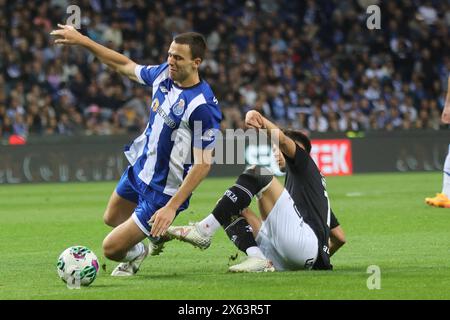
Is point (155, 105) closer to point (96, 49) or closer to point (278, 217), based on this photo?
point (96, 49)

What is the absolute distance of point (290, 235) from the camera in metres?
7.83

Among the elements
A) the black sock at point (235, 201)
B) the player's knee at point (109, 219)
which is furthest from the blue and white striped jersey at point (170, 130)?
the player's knee at point (109, 219)

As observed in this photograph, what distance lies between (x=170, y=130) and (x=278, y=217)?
1091 mm

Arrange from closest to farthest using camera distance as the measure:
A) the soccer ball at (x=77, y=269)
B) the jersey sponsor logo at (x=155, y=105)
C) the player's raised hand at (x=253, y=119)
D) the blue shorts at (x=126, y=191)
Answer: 1. the soccer ball at (x=77, y=269)
2. the player's raised hand at (x=253, y=119)
3. the jersey sponsor logo at (x=155, y=105)
4. the blue shorts at (x=126, y=191)

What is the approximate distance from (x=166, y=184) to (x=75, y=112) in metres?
15.9

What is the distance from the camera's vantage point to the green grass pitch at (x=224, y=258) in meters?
7.00

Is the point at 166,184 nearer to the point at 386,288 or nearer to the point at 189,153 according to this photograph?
the point at 189,153

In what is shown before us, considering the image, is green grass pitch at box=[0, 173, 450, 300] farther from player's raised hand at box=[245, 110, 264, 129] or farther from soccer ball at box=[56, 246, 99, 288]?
player's raised hand at box=[245, 110, 264, 129]

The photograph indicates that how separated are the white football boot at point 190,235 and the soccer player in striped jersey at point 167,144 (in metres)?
0.10

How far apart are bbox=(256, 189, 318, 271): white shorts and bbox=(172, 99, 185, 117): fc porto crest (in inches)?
40.0

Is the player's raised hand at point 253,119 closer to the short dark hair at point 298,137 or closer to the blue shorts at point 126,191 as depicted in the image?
the short dark hair at point 298,137

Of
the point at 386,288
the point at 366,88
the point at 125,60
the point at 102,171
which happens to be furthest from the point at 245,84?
the point at 386,288

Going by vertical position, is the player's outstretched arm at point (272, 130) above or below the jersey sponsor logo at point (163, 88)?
below

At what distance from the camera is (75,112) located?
77.7 ft
